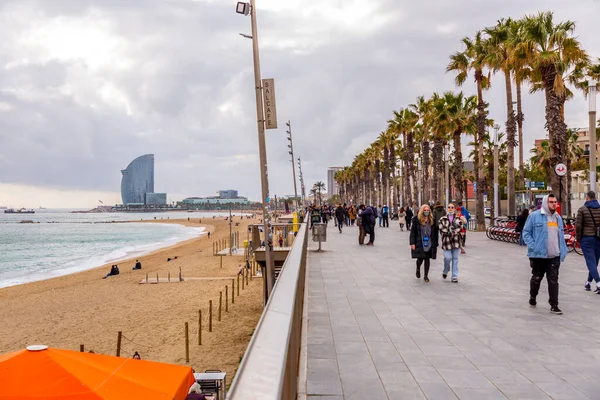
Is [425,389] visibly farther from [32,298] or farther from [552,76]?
[32,298]

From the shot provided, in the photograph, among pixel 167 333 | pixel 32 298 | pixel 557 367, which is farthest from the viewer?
pixel 32 298

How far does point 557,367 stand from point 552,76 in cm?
1865

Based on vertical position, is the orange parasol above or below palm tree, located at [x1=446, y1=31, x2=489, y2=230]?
below

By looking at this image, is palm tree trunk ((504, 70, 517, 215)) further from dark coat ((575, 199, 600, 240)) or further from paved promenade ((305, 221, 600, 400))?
dark coat ((575, 199, 600, 240))

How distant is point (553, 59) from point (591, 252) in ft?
44.3

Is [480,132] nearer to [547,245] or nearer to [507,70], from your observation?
[507,70]

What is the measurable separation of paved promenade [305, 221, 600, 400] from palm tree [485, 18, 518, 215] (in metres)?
17.4

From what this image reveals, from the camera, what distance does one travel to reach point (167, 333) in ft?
54.4

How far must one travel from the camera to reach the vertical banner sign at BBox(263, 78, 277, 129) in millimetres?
13586

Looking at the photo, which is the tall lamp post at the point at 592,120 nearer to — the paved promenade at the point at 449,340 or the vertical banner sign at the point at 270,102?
the paved promenade at the point at 449,340

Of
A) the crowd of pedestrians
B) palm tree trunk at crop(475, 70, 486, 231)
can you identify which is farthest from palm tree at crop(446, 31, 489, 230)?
the crowd of pedestrians

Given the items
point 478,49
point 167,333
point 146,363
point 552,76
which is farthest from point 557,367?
point 478,49

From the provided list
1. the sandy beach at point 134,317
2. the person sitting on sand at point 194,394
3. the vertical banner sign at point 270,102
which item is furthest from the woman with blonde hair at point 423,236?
the person sitting on sand at point 194,394

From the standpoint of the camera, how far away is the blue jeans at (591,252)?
934 centimetres
